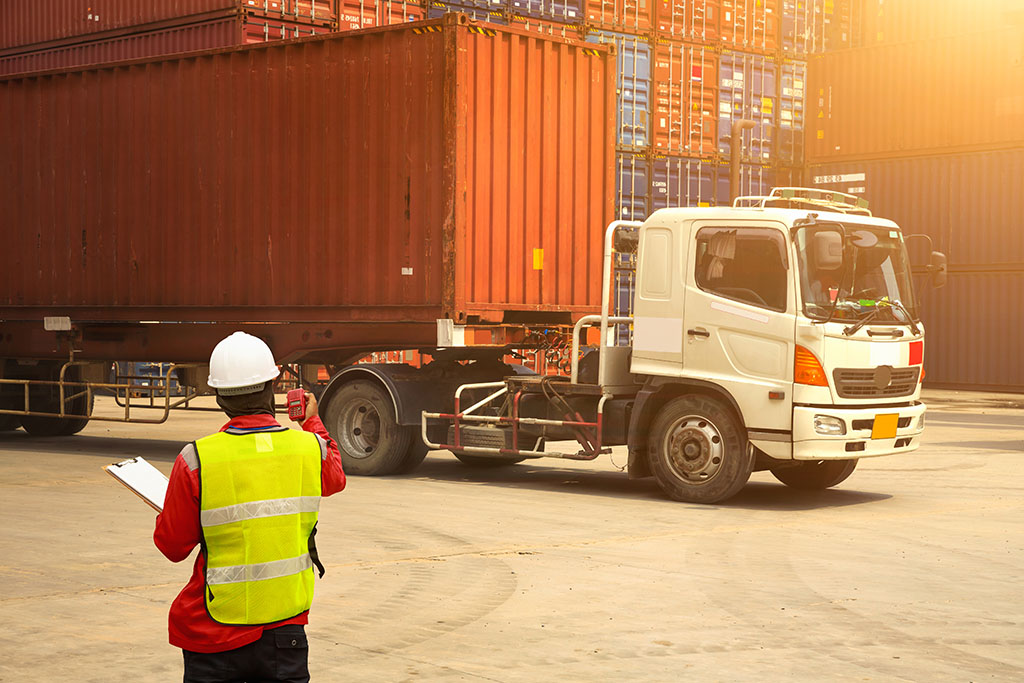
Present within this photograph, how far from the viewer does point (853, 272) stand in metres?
11.5

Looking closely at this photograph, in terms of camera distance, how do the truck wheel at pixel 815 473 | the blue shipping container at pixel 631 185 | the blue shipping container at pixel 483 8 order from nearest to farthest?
the truck wheel at pixel 815 473, the blue shipping container at pixel 483 8, the blue shipping container at pixel 631 185

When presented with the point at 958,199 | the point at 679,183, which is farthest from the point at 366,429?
the point at 958,199

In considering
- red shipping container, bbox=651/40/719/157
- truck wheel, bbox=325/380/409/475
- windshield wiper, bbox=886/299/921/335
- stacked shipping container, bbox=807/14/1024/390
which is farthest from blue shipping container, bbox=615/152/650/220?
A: windshield wiper, bbox=886/299/921/335

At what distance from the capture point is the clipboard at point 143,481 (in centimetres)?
382

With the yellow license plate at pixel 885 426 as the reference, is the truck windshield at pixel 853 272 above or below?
above

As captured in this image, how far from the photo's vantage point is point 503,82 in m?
13.9

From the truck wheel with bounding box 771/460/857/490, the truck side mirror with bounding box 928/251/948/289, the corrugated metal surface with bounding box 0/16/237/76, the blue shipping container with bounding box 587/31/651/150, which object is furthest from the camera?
the blue shipping container with bounding box 587/31/651/150

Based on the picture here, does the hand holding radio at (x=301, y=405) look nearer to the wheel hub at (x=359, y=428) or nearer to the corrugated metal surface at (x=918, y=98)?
the wheel hub at (x=359, y=428)

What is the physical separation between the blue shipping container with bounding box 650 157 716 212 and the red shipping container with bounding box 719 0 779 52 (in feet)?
10.5

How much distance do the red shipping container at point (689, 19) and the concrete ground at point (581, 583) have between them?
70.2 ft

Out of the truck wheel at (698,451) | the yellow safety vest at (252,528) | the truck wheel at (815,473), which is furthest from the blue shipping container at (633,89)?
the yellow safety vest at (252,528)

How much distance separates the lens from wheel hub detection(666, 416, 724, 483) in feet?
38.0

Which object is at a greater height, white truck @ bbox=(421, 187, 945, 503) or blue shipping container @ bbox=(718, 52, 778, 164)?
blue shipping container @ bbox=(718, 52, 778, 164)

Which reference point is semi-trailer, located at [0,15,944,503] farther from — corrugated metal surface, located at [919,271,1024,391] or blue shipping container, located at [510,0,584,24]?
corrugated metal surface, located at [919,271,1024,391]
